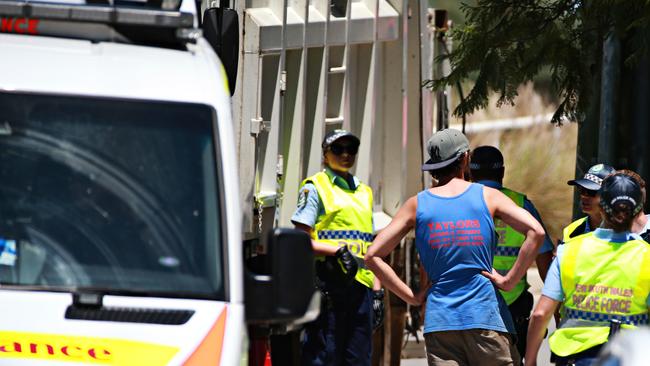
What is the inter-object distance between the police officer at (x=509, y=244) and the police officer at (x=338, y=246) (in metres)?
0.76

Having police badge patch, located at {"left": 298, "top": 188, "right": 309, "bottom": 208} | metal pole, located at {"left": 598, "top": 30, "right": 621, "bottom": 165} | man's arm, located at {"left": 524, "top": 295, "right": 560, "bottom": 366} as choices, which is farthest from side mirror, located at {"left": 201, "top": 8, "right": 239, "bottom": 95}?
metal pole, located at {"left": 598, "top": 30, "right": 621, "bottom": 165}

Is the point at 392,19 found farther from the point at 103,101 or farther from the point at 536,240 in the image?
the point at 103,101

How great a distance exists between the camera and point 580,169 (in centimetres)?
1058

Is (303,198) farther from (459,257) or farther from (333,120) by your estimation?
(333,120)

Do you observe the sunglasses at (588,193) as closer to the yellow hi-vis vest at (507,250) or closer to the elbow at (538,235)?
the yellow hi-vis vest at (507,250)

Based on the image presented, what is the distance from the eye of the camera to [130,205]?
5.29 meters

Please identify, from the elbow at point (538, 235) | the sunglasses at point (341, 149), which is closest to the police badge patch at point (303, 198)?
the sunglasses at point (341, 149)

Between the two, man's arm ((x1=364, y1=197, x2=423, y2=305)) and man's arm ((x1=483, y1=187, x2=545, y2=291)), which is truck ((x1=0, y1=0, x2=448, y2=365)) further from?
man's arm ((x1=483, y1=187, x2=545, y2=291))

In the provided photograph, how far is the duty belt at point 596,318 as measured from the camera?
636 centimetres

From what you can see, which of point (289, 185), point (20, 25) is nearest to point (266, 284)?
point (20, 25)

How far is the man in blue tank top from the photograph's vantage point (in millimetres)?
6934

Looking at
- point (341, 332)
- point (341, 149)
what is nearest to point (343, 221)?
point (341, 149)

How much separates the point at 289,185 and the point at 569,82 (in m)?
2.35

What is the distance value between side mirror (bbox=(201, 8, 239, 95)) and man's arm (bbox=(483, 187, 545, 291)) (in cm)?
143
